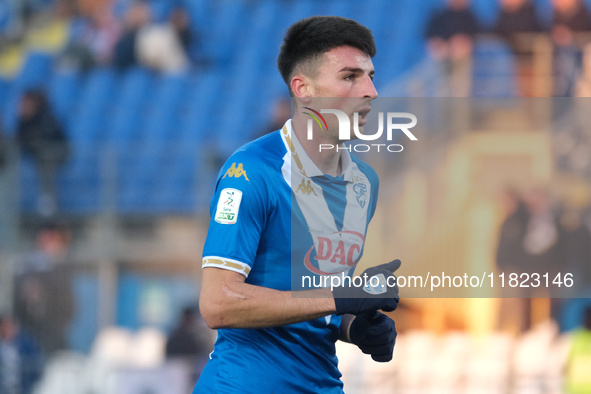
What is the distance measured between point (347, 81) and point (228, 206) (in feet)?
1.70

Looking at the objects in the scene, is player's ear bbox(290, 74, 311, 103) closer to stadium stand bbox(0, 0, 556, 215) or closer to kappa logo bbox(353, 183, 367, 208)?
kappa logo bbox(353, 183, 367, 208)

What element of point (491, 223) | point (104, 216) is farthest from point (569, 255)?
point (104, 216)

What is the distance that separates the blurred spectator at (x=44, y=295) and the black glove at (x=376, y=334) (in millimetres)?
5590

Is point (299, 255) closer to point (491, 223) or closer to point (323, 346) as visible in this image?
point (323, 346)

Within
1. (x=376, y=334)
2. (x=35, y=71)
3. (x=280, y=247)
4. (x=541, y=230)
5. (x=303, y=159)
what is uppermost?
(x=35, y=71)

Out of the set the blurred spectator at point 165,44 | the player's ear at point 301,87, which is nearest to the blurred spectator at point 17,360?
the blurred spectator at point 165,44

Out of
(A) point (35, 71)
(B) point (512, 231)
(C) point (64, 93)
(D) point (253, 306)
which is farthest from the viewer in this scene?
(A) point (35, 71)

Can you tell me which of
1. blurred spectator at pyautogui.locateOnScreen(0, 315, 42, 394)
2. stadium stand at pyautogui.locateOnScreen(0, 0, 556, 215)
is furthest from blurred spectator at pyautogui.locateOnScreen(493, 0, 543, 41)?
blurred spectator at pyautogui.locateOnScreen(0, 315, 42, 394)

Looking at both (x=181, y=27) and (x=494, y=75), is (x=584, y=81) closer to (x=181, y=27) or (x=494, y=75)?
(x=494, y=75)

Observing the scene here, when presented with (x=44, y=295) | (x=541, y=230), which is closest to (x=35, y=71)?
(x=44, y=295)

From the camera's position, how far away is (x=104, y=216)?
8.70 metres

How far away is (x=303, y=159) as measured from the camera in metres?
2.86

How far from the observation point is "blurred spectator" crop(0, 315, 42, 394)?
308 inches

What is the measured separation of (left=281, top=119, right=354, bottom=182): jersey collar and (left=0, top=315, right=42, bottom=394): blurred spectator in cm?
560
